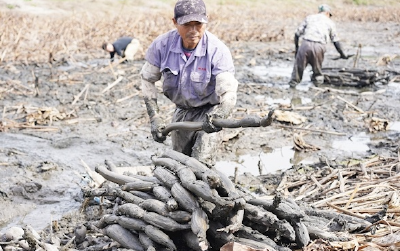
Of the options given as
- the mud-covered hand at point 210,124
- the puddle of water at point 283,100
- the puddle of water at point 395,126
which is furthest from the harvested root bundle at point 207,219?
the puddle of water at point 283,100

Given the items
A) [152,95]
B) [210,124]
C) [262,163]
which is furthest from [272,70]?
[210,124]

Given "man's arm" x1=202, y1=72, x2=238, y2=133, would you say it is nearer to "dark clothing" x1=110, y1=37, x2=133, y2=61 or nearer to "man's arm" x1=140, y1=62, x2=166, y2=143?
"man's arm" x1=140, y1=62, x2=166, y2=143

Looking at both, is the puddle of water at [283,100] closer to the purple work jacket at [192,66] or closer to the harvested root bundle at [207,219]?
the purple work jacket at [192,66]

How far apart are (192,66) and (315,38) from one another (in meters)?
7.83

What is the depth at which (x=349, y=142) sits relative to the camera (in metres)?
7.98

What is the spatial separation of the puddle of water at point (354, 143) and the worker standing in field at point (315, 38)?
149 inches

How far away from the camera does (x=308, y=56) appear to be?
465 inches

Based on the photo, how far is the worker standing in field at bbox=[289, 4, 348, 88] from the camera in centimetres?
1138

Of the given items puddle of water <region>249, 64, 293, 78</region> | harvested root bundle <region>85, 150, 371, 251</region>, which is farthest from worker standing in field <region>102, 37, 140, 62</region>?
harvested root bundle <region>85, 150, 371, 251</region>

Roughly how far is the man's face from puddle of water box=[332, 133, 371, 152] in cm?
417

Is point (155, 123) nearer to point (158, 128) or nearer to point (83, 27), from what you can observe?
point (158, 128)

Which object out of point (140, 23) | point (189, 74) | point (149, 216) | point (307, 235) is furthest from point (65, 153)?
point (140, 23)

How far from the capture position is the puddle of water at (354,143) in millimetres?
7637

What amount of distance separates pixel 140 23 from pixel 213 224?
14377 mm
